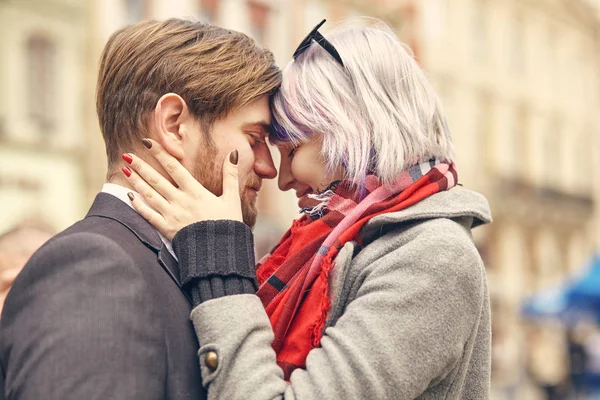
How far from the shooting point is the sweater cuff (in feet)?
7.65

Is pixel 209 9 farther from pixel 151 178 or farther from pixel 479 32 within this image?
pixel 151 178

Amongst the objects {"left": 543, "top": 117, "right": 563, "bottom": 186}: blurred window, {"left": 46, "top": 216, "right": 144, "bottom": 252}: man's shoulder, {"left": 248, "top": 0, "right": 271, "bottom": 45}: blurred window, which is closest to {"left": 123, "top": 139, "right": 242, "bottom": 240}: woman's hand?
{"left": 46, "top": 216, "right": 144, "bottom": 252}: man's shoulder

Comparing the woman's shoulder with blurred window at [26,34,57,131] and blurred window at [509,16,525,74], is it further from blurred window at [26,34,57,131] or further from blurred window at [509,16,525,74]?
blurred window at [509,16,525,74]

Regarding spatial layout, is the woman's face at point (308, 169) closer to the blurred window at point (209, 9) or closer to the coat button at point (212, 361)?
the coat button at point (212, 361)

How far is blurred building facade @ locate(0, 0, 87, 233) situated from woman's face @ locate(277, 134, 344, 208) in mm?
11701

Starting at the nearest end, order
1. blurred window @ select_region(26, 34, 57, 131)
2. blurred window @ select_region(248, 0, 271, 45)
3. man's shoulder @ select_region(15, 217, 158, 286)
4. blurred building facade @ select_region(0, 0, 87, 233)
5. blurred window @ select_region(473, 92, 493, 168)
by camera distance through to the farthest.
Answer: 1. man's shoulder @ select_region(15, 217, 158, 286)
2. blurred building facade @ select_region(0, 0, 87, 233)
3. blurred window @ select_region(26, 34, 57, 131)
4. blurred window @ select_region(248, 0, 271, 45)
5. blurred window @ select_region(473, 92, 493, 168)

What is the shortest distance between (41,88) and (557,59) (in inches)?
920

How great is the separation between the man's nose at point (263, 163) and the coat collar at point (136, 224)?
1.22ft

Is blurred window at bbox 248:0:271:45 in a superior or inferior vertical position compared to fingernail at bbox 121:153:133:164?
inferior

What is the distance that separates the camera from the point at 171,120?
2.50 metres

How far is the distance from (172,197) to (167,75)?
0.30m

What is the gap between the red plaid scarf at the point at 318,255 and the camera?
91.5 inches

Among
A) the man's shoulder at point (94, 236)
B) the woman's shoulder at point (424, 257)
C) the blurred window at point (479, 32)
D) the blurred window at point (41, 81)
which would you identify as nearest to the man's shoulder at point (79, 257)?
the man's shoulder at point (94, 236)

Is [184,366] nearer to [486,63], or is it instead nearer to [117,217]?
[117,217]
